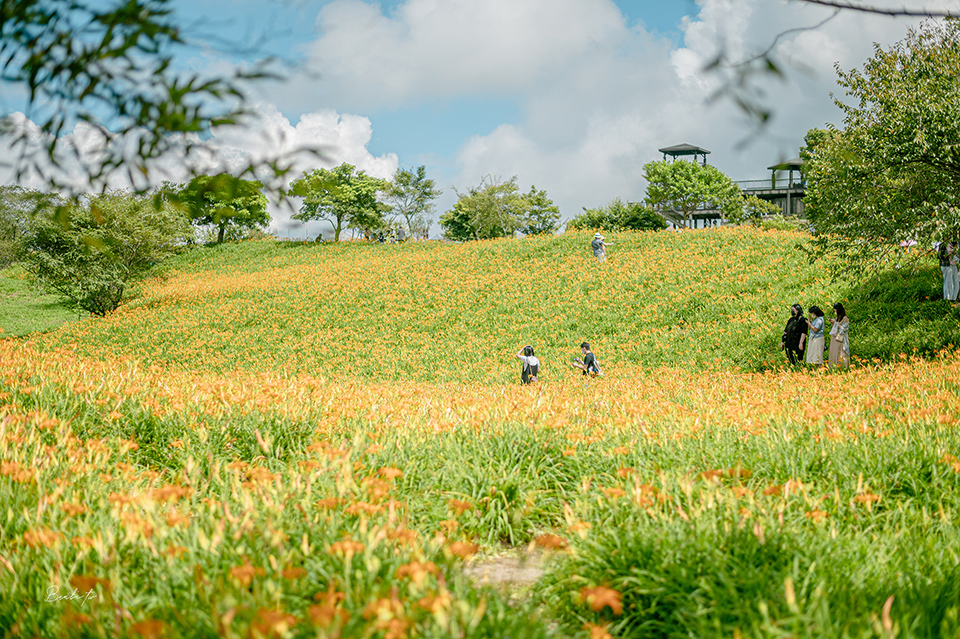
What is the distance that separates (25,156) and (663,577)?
135 inches

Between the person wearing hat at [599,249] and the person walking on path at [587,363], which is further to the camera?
the person wearing hat at [599,249]

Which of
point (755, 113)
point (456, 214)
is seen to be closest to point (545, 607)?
point (755, 113)

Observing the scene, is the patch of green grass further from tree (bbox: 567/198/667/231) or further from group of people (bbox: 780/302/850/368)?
tree (bbox: 567/198/667/231)

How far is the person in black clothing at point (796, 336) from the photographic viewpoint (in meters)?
12.9

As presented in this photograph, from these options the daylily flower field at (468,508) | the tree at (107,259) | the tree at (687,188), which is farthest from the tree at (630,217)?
the daylily flower field at (468,508)

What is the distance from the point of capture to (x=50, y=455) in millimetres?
3633

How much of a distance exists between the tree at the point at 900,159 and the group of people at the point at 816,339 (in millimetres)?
1627

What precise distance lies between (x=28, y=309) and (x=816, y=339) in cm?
3949

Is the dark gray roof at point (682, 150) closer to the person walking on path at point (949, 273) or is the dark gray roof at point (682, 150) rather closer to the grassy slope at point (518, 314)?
the grassy slope at point (518, 314)

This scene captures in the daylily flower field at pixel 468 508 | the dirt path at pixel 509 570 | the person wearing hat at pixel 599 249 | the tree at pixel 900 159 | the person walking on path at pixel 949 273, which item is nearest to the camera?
the daylily flower field at pixel 468 508

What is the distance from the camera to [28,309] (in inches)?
1292

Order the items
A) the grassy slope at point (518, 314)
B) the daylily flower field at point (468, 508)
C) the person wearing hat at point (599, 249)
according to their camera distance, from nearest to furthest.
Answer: the daylily flower field at point (468, 508), the grassy slope at point (518, 314), the person wearing hat at point (599, 249)

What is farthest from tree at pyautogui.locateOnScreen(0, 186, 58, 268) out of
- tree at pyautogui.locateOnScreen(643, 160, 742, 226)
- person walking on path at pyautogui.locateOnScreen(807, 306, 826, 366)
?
tree at pyautogui.locateOnScreen(643, 160, 742, 226)

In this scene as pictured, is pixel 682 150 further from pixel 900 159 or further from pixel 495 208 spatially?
pixel 900 159
